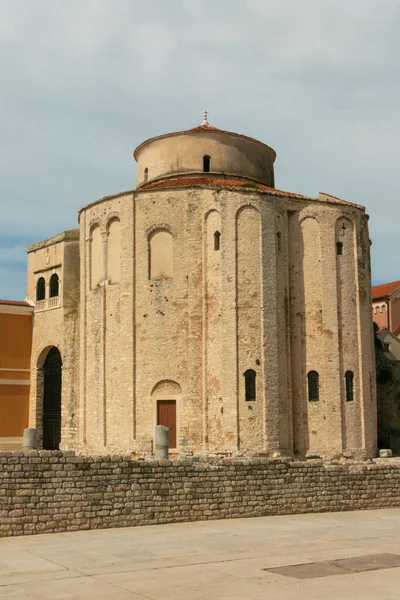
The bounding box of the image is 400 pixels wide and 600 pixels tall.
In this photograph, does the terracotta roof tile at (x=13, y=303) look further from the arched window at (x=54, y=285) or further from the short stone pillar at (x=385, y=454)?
the short stone pillar at (x=385, y=454)

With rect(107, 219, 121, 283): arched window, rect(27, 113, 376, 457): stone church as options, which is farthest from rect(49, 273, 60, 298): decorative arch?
rect(107, 219, 121, 283): arched window

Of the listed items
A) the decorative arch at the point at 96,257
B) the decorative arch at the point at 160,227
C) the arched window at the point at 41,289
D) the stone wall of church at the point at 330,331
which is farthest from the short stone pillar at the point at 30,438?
the arched window at the point at 41,289

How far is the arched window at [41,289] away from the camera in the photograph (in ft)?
98.9

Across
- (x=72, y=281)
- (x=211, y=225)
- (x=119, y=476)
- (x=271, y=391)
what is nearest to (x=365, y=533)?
(x=119, y=476)

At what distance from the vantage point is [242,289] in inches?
925

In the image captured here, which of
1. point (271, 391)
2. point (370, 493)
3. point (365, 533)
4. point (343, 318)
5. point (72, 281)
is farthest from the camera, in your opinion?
point (72, 281)

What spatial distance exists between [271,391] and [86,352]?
22.4 ft

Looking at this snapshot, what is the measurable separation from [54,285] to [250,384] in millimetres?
10425

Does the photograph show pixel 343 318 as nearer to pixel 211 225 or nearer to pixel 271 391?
pixel 271 391

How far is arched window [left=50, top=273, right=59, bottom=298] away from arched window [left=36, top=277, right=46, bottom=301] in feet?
2.04

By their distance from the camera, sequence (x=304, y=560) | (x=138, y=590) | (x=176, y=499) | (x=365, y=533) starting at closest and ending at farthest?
(x=138, y=590) → (x=304, y=560) → (x=365, y=533) → (x=176, y=499)

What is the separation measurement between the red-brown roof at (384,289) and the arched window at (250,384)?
3042 cm

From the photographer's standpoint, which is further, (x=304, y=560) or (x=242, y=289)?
(x=242, y=289)

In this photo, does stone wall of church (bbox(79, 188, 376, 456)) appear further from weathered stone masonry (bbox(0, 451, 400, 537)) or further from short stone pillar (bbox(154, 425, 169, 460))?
weathered stone masonry (bbox(0, 451, 400, 537))
